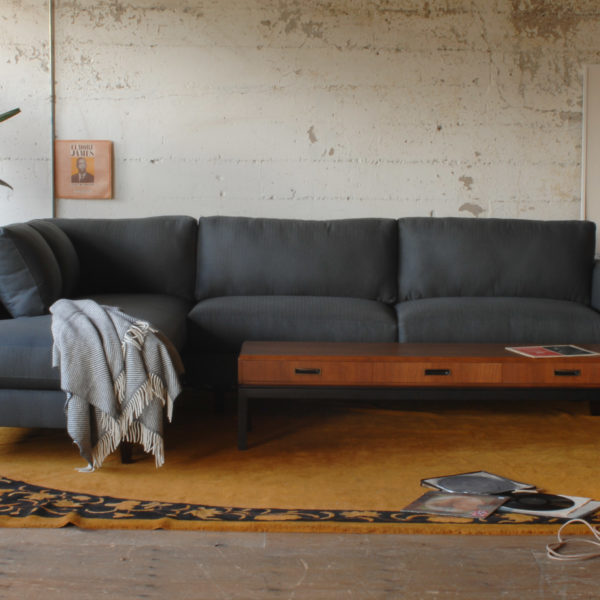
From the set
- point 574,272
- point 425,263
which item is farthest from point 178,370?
point 574,272

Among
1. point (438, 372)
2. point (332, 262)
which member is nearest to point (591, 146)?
point (332, 262)

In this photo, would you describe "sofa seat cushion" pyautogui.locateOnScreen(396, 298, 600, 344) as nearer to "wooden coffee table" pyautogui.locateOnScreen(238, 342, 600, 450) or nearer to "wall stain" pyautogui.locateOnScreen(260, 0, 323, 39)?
"wooden coffee table" pyautogui.locateOnScreen(238, 342, 600, 450)

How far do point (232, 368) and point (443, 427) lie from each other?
3.25 ft

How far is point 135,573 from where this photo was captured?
1.78 metres

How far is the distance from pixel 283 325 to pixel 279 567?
1.67 metres

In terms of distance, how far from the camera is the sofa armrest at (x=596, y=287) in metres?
3.82

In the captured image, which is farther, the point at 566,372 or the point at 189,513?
the point at 566,372

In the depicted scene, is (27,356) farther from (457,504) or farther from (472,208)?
(472,208)

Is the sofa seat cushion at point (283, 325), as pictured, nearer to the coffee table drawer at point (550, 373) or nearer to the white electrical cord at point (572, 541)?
the coffee table drawer at point (550, 373)

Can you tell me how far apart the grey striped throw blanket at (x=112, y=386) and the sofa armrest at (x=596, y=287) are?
2.37 meters

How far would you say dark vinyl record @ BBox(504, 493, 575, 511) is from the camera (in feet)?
7.23

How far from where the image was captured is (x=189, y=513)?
2164 millimetres

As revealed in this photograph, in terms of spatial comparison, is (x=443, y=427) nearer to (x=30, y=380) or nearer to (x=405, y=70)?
(x=30, y=380)

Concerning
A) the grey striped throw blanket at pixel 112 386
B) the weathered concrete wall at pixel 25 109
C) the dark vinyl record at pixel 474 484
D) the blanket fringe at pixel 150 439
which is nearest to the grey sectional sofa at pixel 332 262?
the weathered concrete wall at pixel 25 109
